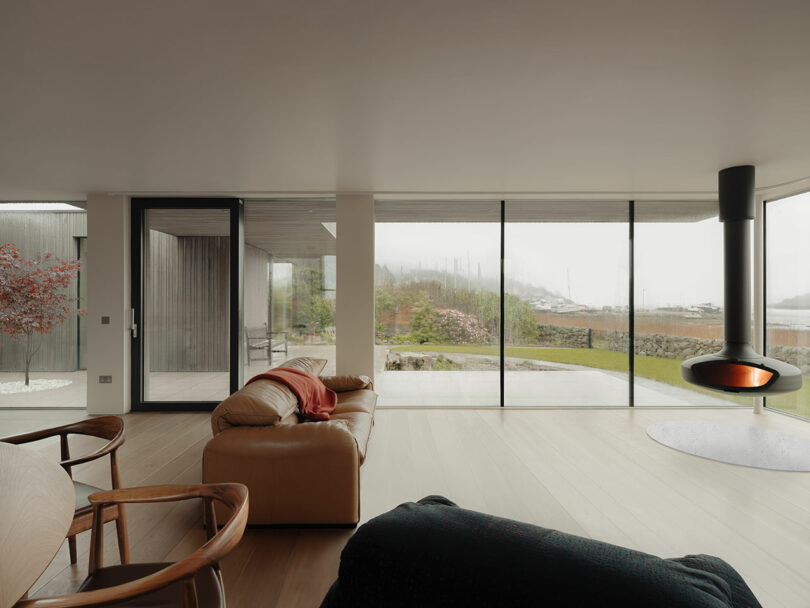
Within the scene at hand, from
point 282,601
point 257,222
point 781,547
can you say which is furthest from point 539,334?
point 282,601

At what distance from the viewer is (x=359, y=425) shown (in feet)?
10.4

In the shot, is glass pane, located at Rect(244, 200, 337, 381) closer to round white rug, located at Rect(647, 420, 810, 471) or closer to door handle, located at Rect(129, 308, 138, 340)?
door handle, located at Rect(129, 308, 138, 340)

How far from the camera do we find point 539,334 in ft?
17.5

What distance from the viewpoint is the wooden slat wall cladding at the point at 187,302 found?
5.28 metres

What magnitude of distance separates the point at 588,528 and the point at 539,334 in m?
3.00

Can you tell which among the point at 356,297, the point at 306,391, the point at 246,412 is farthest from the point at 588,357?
the point at 246,412

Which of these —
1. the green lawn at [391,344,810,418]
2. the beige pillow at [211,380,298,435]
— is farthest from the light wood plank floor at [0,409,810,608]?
the green lawn at [391,344,810,418]

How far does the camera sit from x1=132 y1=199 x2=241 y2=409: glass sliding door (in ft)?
17.3

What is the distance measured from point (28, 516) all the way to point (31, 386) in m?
5.55

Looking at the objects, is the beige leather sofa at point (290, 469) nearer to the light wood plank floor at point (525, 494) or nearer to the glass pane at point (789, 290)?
the light wood plank floor at point (525, 494)

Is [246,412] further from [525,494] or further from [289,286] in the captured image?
[289,286]

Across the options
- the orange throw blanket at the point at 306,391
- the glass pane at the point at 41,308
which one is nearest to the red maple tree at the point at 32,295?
the glass pane at the point at 41,308

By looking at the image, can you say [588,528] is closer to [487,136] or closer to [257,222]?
[487,136]

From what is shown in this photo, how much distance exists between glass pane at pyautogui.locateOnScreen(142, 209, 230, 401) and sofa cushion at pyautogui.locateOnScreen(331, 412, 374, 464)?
2.47 metres
